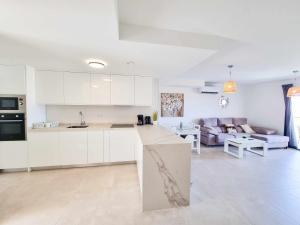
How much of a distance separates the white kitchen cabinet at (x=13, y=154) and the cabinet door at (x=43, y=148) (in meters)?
0.12

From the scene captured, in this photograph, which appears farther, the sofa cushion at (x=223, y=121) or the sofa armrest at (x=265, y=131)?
the sofa cushion at (x=223, y=121)

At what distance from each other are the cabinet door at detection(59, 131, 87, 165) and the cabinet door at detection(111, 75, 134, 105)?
1107mm

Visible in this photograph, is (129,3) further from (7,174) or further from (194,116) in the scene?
(194,116)

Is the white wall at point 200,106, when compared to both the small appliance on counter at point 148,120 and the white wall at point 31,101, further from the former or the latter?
the white wall at point 31,101

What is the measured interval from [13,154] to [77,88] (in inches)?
73.1

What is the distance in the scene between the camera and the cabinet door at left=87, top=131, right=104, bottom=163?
10.8ft

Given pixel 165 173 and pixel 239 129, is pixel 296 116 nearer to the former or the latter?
pixel 239 129

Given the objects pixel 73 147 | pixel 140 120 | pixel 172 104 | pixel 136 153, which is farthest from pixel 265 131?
pixel 73 147

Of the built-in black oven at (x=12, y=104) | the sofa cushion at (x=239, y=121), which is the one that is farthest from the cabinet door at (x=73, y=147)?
the sofa cushion at (x=239, y=121)

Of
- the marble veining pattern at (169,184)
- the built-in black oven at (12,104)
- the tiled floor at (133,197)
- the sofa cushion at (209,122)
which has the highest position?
the built-in black oven at (12,104)

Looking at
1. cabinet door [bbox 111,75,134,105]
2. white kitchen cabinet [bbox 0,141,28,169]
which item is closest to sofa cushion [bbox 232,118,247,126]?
cabinet door [bbox 111,75,134,105]

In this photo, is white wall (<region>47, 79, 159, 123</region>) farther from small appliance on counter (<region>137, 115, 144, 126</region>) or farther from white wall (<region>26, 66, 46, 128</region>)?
white wall (<region>26, 66, 46, 128</region>)

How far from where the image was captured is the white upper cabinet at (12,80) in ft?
9.37

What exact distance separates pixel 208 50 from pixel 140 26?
37.8 inches
